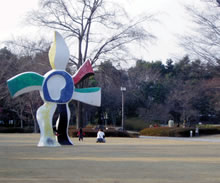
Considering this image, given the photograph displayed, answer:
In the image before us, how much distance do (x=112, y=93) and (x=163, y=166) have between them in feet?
145

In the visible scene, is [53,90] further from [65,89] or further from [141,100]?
[141,100]

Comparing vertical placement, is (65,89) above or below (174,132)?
above

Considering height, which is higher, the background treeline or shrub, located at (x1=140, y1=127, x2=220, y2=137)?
the background treeline

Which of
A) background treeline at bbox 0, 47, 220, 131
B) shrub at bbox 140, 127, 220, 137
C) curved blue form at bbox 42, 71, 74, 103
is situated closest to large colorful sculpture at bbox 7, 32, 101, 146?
curved blue form at bbox 42, 71, 74, 103

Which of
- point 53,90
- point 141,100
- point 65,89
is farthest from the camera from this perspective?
point 141,100

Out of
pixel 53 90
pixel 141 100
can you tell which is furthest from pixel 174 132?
pixel 53 90

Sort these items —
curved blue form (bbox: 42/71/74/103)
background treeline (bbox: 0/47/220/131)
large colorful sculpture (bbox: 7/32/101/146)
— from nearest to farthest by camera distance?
large colorful sculpture (bbox: 7/32/101/146), curved blue form (bbox: 42/71/74/103), background treeline (bbox: 0/47/220/131)

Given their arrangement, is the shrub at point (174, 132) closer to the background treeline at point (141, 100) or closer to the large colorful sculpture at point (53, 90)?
the background treeline at point (141, 100)

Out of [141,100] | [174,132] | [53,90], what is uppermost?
[141,100]

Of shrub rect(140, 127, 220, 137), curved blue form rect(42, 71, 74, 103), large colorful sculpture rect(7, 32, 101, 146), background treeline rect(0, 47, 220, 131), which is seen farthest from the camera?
background treeline rect(0, 47, 220, 131)

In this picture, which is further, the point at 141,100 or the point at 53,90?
the point at 141,100

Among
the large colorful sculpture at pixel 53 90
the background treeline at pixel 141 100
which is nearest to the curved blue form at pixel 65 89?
the large colorful sculpture at pixel 53 90

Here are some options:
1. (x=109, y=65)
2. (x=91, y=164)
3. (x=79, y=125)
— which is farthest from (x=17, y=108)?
(x=91, y=164)

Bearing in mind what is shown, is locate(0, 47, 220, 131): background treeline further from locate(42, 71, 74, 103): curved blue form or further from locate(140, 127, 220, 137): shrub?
locate(42, 71, 74, 103): curved blue form
